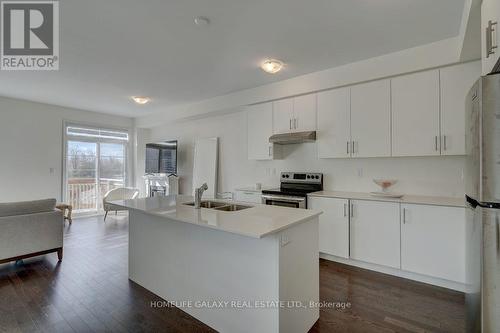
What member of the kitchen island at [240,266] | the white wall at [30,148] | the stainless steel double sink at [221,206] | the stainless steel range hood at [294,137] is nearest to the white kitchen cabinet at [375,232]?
the stainless steel range hood at [294,137]

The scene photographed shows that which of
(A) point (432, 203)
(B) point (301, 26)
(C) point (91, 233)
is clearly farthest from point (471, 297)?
(C) point (91, 233)

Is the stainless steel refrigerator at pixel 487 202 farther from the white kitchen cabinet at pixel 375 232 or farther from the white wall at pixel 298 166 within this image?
the white wall at pixel 298 166

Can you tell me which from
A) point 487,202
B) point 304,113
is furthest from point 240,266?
point 304,113

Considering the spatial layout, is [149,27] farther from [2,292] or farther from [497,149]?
[2,292]

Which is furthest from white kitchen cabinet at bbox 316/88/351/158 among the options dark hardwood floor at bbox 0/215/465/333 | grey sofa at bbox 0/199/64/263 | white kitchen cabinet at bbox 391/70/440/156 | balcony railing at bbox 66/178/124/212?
balcony railing at bbox 66/178/124/212

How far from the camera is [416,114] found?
2.89 m

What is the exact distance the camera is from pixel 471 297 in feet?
5.14

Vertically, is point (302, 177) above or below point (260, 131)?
below

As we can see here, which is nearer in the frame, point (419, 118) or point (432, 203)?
point (432, 203)

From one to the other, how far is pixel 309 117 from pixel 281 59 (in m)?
1.01

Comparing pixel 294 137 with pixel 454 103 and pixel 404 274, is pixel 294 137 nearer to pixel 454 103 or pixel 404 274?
pixel 454 103

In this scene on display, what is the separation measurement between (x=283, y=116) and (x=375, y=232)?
2.20 metres

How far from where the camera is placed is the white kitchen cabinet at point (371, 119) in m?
3.10

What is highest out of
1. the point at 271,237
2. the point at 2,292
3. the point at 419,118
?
the point at 419,118
